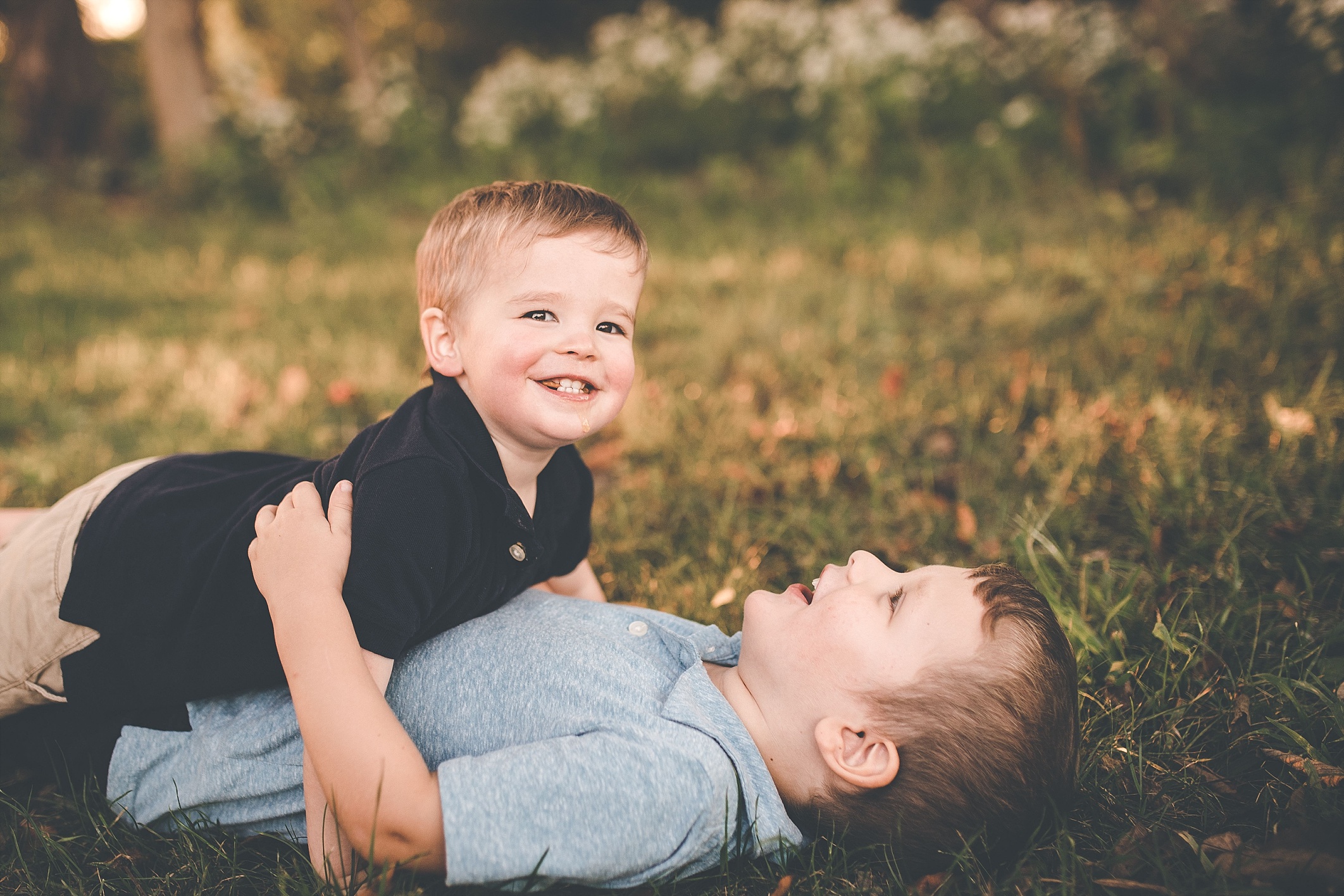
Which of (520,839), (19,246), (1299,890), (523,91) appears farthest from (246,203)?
(1299,890)

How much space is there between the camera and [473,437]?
1.75 m

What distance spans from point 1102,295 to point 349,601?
13.2ft

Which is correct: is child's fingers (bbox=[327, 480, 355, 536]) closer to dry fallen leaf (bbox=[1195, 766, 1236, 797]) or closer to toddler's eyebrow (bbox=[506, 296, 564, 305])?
toddler's eyebrow (bbox=[506, 296, 564, 305])

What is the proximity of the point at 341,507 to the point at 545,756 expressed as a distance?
635 mm

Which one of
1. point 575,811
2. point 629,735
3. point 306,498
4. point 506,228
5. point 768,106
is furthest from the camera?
point 768,106

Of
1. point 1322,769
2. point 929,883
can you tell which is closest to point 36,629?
point 929,883

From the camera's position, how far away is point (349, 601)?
1553 millimetres

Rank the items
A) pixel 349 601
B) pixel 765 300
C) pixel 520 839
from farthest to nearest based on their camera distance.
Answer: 1. pixel 765 300
2. pixel 349 601
3. pixel 520 839

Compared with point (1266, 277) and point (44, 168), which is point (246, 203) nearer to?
point (44, 168)

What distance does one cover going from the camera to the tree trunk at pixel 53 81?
377 inches

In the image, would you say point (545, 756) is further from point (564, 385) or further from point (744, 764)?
point (564, 385)

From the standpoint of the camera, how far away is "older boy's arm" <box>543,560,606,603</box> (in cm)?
234

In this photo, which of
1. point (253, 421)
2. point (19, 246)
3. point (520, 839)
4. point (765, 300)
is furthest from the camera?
point (19, 246)

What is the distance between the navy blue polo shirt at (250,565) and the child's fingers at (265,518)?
9 cm
